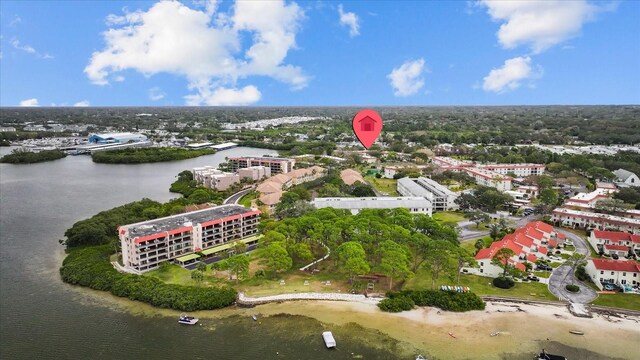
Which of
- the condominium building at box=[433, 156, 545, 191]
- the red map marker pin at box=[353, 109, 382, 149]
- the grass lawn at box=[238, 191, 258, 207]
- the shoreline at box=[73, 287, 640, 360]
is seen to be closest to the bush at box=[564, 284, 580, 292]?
the shoreline at box=[73, 287, 640, 360]

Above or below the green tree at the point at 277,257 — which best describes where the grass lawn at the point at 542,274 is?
below

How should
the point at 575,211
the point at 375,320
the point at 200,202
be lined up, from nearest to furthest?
the point at 375,320 < the point at 575,211 < the point at 200,202

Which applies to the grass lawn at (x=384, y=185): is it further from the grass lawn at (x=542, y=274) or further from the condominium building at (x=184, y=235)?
the grass lawn at (x=542, y=274)

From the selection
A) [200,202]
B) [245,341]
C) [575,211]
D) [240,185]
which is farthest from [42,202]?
[575,211]

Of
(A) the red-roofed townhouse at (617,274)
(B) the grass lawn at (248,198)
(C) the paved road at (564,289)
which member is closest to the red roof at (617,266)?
(A) the red-roofed townhouse at (617,274)

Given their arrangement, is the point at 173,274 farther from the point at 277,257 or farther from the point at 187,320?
the point at 277,257

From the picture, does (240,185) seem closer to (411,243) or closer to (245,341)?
(411,243)

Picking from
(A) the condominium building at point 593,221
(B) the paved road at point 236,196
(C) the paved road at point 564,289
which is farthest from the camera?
(B) the paved road at point 236,196
